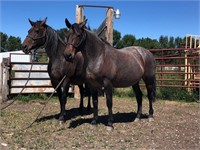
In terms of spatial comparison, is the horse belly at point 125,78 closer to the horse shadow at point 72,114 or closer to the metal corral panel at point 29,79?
the horse shadow at point 72,114

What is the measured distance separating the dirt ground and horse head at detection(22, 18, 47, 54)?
165cm

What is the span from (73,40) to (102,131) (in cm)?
182

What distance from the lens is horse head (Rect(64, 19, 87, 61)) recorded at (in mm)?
5023

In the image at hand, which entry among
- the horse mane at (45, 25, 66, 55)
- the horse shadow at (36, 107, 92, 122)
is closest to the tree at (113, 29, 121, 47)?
the horse shadow at (36, 107, 92, 122)

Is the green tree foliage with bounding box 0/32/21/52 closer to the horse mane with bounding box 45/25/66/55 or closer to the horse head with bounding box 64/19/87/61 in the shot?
the horse mane with bounding box 45/25/66/55

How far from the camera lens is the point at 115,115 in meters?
7.18

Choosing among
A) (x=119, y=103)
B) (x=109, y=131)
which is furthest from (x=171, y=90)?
(x=109, y=131)

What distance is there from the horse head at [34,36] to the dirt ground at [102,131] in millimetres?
1646

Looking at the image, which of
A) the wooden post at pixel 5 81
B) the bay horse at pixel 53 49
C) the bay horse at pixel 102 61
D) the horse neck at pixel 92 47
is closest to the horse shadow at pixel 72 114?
the bay horse at pixel 53 49

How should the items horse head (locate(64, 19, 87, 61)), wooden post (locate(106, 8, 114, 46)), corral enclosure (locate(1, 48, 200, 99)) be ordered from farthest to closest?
wooden post (locate(106, 8, 114, 46)) → corral enclosure (locate(1, 48, 200, 99)) → horse head (locate(64, 19, 87, 61))

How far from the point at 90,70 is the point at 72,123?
148 centimetres

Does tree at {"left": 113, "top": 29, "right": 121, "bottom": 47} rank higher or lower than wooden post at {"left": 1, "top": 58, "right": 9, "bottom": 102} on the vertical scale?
higher

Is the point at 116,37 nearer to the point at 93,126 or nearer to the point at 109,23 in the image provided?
the point at 109,23

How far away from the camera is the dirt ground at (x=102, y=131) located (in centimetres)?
460
